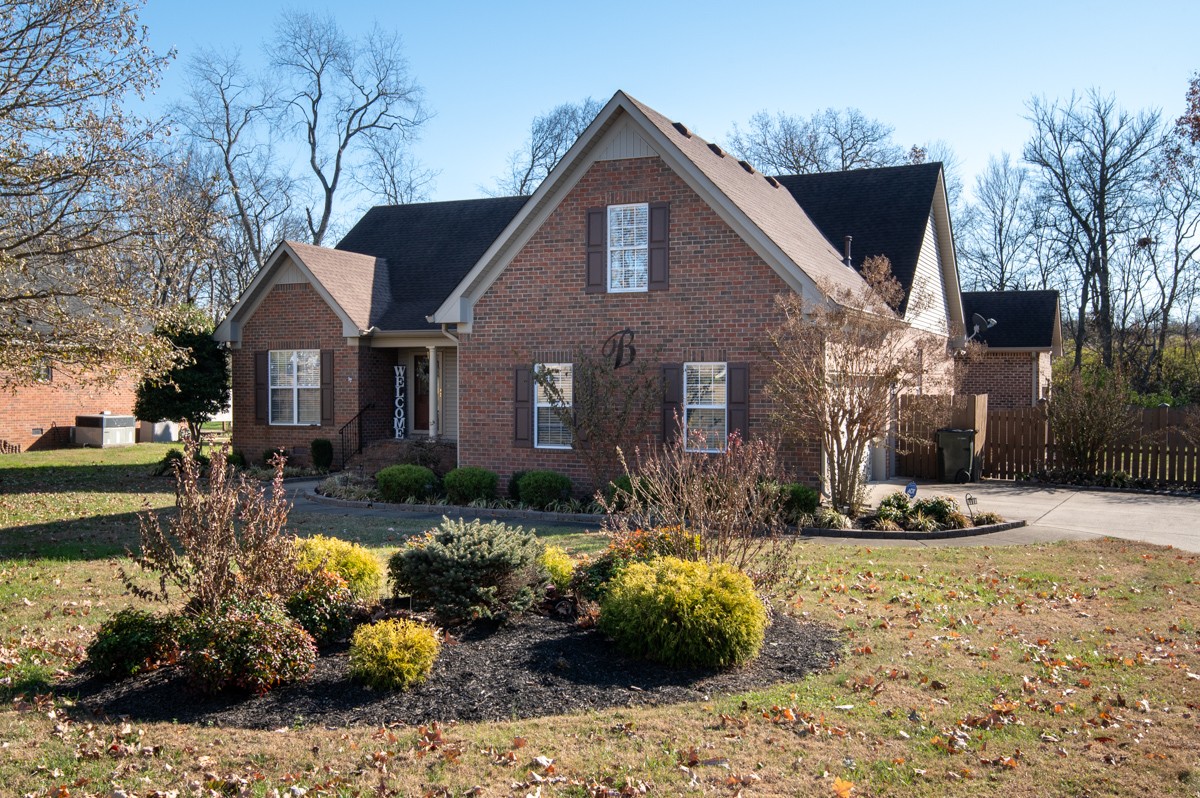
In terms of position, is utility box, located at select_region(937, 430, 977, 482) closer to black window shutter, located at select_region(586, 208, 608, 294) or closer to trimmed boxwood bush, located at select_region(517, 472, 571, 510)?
black window shutter, located at select_region(586, 208, 608, 294)

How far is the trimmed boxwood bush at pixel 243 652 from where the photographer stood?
6059 millimetres

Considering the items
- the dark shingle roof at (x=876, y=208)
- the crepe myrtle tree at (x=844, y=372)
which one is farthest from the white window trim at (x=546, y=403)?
the dark shingle roof at (x=876, y=208)

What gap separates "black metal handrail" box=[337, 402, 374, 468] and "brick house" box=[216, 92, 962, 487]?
0.14 m

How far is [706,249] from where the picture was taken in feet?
52.5

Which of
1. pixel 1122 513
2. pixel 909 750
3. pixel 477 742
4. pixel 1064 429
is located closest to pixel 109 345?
pixel 477 742

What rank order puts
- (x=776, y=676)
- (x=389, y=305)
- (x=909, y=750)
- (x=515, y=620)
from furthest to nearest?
1. (x=389, y=305)
2. (x=515, y=620)
3. (x=776, y=676)
4. (x=909, y=750)

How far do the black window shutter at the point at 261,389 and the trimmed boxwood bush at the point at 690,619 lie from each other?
1737cm

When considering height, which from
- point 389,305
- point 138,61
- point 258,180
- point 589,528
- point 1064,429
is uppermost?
point 258,180

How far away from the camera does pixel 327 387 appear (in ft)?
71.4

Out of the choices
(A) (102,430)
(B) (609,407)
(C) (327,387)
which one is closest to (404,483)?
(B) (609,407)

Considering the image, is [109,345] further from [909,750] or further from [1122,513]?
[1122,513]

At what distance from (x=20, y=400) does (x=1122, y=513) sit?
30.1 m

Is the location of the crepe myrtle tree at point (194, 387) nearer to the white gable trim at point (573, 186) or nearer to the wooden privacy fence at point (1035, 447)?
the white gable trim at point (573, 186)

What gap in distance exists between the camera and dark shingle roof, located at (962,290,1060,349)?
2722cm
